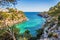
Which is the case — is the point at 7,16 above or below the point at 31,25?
above

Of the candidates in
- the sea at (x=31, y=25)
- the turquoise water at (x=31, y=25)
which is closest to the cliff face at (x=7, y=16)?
the sea at (x=31, y=25)

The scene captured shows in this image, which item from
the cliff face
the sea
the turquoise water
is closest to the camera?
the cliff face

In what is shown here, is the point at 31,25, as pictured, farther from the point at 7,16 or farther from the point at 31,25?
the point at 7,16

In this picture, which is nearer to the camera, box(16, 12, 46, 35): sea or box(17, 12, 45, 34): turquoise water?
box(16, 12, 46, 35): sea

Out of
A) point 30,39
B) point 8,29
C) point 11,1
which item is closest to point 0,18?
point 8,29

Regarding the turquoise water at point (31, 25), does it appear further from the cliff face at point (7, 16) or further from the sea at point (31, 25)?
the cliff face at point (7, 16)

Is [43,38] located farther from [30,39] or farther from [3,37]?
[3,37]

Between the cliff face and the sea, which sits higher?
the cliff face

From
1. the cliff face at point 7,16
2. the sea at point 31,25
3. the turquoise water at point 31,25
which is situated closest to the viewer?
the cliff face at point 7,16

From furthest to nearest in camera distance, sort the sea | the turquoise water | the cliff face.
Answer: the turquoise water
the sea
the cliff face

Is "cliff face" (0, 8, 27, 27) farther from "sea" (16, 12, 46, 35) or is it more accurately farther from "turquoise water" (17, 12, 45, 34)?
"turquoise water" (17, 12, 45, 34)

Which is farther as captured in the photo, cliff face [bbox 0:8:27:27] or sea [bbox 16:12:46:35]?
sea [bbox 16:12:46:35]

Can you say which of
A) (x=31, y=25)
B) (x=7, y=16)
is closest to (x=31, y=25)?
(x=31, y=25)

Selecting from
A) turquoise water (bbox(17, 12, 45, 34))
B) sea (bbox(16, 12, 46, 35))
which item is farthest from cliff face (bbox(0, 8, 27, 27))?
turquoise water (bbox(17, 12, 45, 34))
